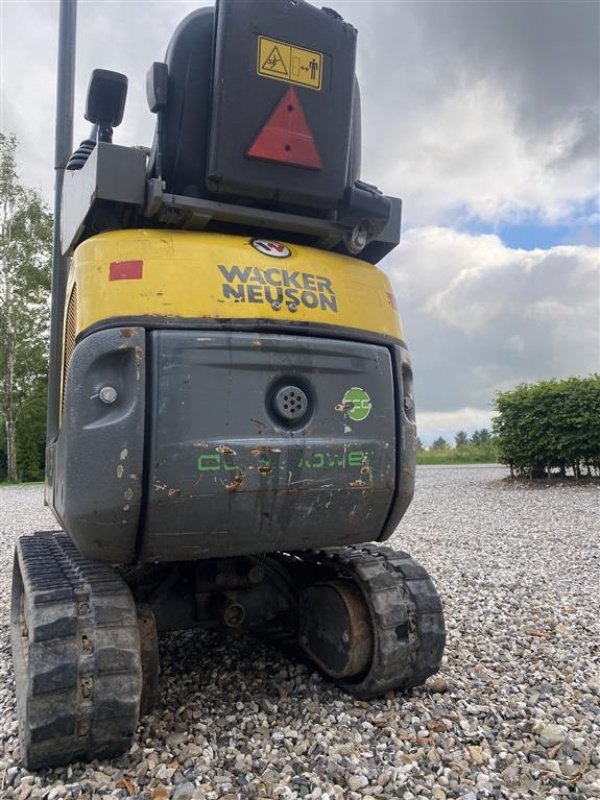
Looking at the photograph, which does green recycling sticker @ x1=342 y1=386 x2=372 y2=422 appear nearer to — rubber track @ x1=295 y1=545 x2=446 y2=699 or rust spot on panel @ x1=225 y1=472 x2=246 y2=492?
rust spot on panel @ x1=225 y1=472 x2=246 y2=492

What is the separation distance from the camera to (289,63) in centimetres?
263

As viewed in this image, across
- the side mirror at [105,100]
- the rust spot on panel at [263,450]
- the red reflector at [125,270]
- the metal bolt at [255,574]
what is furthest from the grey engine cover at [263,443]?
the side mirror at [105,100]

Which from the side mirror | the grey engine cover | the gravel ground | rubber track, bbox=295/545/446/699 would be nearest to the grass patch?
the gravel ground

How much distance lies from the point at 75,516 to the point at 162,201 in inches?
46.2

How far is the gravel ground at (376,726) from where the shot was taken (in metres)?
2.38

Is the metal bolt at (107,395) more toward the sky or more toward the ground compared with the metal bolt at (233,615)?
more toward the sky

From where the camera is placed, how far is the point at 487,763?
255 cm

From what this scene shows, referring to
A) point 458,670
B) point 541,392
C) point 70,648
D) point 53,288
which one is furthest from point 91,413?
point 541,392

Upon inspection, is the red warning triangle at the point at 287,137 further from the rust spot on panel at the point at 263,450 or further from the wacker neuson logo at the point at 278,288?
the rust spot on panel at the point at 263,450

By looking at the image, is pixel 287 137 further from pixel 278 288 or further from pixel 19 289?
pixel 19 289

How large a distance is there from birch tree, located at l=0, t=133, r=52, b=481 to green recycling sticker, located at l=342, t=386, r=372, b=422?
19.9 meters

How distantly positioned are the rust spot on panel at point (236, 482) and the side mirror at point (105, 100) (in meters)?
1.67

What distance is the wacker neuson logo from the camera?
2562 millimetres

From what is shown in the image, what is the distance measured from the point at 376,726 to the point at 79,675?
122 cm
